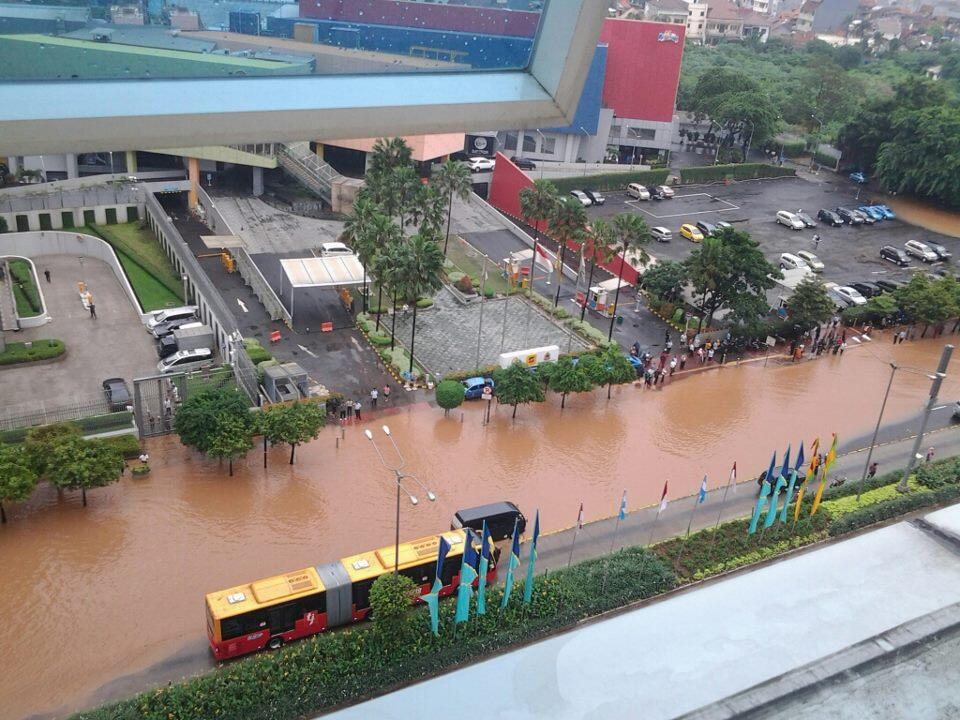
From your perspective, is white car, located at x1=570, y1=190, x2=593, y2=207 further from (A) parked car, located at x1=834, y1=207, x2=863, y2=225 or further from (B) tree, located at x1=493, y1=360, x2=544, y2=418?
(B) tree, located at x1=493, y1=360, x2=544, y2=418

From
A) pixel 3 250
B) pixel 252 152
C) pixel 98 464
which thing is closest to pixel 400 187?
pixel 252 152

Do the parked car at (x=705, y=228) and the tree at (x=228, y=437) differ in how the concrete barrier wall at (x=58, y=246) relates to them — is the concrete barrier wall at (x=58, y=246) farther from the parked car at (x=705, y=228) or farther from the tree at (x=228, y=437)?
the parked car at (x=705, y=228)

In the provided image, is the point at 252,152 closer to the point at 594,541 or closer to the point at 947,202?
the point at 594,541

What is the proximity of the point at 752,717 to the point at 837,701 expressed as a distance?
120 centimetres

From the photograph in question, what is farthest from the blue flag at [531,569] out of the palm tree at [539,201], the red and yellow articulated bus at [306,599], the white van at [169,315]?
the palm tree at [539,201]

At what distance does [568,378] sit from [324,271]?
1239 centimetres

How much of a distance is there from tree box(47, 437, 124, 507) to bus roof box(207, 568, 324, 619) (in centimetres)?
597

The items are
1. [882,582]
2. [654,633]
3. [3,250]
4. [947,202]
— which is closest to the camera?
[654,633]

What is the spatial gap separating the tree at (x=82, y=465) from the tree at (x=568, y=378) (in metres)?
14.7

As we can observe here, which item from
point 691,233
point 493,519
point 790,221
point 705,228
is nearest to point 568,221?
point 691,233

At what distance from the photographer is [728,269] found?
124 feet

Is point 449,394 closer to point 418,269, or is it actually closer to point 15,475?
point 418,269

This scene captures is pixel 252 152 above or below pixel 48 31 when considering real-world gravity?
below

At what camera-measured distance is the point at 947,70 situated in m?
101
